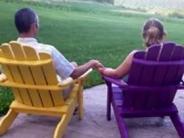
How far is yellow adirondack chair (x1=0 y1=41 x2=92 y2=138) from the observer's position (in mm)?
4262

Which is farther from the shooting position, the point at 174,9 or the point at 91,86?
the point at 174,9

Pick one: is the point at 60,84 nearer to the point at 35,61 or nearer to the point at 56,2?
the point at 35,61

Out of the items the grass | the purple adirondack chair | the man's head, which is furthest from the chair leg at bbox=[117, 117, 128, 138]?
the grass

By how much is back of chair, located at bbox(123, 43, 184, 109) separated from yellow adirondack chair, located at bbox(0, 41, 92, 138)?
57cm

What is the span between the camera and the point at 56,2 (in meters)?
21.3

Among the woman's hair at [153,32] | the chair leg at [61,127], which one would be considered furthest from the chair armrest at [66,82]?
the woman's hair at [153,32]

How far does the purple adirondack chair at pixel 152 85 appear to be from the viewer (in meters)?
4.33

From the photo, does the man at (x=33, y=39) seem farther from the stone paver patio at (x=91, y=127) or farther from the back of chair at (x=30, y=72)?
the stone paver patio at (x=91, y=127)

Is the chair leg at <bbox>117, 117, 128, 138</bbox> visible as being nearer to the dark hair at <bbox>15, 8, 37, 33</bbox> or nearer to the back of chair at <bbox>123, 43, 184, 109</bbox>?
the back of chair at <bbox>123, 43, 184, 109</bbox>

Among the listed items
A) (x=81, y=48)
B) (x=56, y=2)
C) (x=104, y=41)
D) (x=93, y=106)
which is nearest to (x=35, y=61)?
(x=93, y=106)

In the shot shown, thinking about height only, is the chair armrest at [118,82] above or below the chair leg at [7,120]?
above

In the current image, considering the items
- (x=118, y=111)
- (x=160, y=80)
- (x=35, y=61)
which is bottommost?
(x=118, y=111)

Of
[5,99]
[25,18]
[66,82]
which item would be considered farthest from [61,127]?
[5,99]

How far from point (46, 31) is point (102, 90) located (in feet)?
21.8
